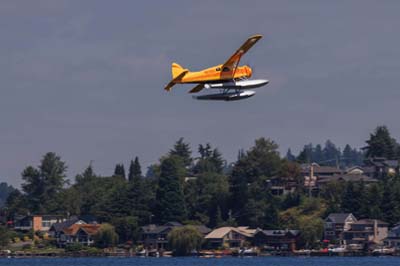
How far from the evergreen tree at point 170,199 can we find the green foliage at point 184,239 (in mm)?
11683

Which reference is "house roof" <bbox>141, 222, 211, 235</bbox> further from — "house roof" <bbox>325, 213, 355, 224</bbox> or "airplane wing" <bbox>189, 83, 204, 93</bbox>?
"airplane wing" <bbox>189, 83, 204, 93</bbox>

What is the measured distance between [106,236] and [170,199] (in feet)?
40.4

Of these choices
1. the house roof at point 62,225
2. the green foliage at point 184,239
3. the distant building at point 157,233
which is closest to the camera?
the green foliage at point 184,239

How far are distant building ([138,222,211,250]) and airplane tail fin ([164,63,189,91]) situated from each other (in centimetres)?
9363

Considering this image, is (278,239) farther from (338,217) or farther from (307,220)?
(338,217)

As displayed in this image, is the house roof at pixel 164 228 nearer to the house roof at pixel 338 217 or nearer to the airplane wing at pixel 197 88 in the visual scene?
the house roof at pixel 338 217

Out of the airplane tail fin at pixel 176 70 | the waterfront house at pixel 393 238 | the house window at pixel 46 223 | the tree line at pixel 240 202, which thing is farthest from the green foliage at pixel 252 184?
the airplane tail fin at pixel 176 70

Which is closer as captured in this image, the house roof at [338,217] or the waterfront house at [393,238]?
the waterfront house at [393,238]

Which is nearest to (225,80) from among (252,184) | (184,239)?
(184,239)

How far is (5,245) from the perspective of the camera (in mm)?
182125

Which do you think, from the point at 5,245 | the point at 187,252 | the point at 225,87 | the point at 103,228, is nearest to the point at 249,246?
the point at 187,252

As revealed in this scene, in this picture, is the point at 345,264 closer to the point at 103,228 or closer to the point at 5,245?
the point at 103,228

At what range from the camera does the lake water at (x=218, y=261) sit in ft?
474

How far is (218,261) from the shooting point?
152m
